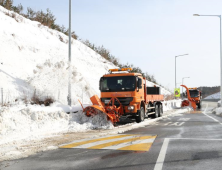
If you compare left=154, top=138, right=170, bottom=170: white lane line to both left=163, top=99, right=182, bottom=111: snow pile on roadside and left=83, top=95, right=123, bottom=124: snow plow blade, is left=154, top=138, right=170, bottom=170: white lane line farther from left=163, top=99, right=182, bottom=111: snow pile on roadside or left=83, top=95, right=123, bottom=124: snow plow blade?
left=163, top=99, right=182, bottom=111: snow pile on roadside

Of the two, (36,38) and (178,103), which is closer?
(36,38)

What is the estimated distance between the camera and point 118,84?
1480 centimetres

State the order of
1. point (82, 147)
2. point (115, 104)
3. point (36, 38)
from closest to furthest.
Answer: point (82, 147), point (115, 104), point (36, 38)

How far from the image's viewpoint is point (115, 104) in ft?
47.0

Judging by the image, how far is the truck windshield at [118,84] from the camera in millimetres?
14621

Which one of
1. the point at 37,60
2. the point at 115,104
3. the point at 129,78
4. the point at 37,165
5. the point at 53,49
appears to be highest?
the point at 53,49

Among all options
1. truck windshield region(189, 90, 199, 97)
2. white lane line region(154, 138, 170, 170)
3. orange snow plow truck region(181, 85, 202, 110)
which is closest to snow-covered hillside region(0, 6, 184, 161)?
orange snow plow truck region(181, 85, 202, 110)

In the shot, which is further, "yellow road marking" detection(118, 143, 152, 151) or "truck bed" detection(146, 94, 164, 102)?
"truck bed" detection(146, 94, 164, 102)

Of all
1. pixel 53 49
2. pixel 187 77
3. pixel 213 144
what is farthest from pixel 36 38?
A: pixel 187 77

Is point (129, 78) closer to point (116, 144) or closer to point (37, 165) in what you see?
point (116, 144)

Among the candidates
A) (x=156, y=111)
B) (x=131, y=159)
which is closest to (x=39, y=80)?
(x=156, y=111)

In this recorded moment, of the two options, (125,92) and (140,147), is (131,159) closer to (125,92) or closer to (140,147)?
(140,147)

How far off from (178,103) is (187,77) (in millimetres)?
33457

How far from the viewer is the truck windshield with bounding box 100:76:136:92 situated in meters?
14.6
